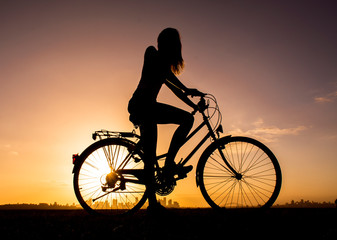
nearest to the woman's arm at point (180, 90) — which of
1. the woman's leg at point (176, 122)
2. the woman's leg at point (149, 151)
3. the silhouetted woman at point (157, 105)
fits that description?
the silhouetted woman at point (157, 105)

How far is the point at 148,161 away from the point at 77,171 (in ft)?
3.96

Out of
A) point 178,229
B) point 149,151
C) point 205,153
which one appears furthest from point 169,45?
point 178,229

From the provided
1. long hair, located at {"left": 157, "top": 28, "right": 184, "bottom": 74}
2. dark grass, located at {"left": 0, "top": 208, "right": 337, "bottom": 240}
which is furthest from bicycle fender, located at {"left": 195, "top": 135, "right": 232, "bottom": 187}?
long hair, located at {"left": 157, "top": 28, "right": 184, "bottom": 74}

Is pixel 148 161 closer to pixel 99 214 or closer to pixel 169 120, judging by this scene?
pixel 169 120

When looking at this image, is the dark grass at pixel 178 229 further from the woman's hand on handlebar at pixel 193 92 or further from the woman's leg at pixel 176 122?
the woman's hand on handlebar at pixel 193 92

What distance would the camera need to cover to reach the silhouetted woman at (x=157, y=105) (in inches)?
155

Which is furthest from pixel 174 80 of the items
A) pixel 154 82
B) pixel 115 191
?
pixel 115 191

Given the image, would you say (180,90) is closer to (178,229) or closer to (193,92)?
(193,92)

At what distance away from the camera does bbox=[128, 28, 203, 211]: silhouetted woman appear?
3949 mm

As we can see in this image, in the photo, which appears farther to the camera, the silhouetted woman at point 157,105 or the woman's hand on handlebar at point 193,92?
the woman's hand on handlebar at point 193,92

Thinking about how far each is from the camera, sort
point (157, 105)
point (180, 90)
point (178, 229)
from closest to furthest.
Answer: point (178, 229) < point (157, 105) < point (180, 90)

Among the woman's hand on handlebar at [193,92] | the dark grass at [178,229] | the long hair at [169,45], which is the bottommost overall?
the dark grass at [178,229]

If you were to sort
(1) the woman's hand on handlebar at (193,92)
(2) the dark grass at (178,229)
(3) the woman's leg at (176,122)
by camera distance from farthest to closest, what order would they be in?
1. (1) the woman's hand on handlebar at (193,92)
2. (3) the woman's leg at (176,122)
3. (2) the dark grass at (178,229)

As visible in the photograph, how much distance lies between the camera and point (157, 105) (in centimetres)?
403
